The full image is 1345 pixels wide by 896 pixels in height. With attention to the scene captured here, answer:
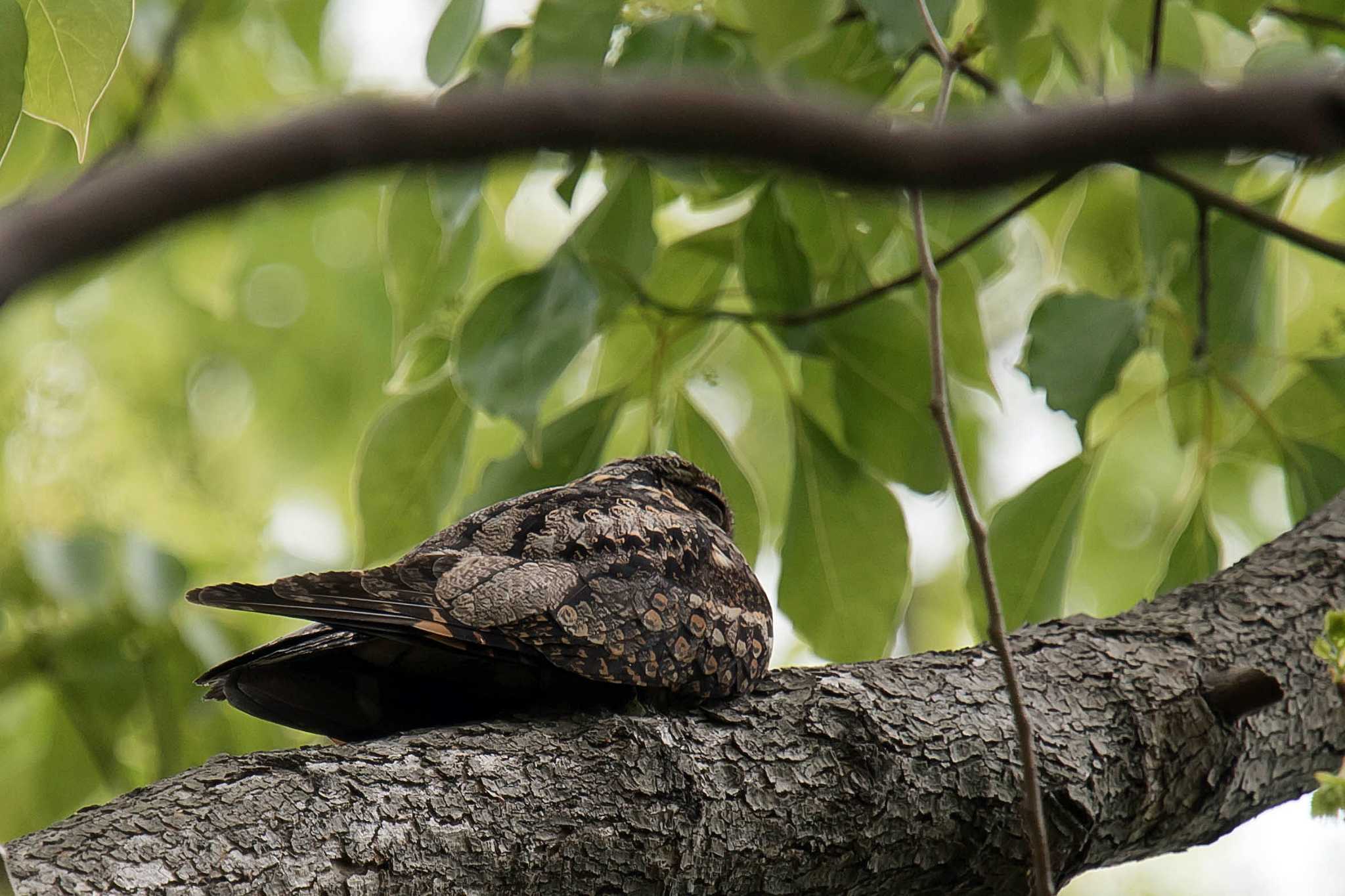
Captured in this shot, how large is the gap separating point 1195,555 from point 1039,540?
0.96 feet

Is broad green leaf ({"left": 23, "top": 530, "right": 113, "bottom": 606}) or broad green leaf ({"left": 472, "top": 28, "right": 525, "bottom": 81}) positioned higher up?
broad green leaf ({"left": 472, "top": 28, "right": 525, "bottom": 81})

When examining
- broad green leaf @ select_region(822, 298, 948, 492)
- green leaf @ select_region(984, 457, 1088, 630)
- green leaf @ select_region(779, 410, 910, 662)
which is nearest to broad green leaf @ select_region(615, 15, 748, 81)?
broad green leaf @ select_region(822, 298, 948, 492)

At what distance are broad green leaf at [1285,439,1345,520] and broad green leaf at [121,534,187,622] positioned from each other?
213cm

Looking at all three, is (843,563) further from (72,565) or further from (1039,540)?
(72,565)

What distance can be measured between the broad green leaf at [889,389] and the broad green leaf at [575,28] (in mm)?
660

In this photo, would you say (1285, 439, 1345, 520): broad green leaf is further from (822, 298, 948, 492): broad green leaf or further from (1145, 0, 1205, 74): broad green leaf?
(1145, 0, 1205, 74): broad green leaf

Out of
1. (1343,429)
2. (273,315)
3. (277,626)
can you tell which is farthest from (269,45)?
(1343,429)

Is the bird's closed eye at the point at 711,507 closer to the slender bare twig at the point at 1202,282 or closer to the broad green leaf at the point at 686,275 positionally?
the broad green leaf at the point at 686,275

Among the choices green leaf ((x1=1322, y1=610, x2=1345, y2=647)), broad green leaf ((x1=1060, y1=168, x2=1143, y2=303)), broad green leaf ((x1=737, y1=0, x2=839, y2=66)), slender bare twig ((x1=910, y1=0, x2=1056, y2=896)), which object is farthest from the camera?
broad green leaf ((x1=1060, y1=168, x2=1143, y2=303))

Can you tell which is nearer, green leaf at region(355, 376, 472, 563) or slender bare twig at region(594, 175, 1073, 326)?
slender bare twig at region(594, 175, 1073, 326)

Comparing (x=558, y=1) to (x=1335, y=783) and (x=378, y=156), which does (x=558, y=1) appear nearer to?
(x=1335, y=783)

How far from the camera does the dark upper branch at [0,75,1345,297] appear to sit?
35cm

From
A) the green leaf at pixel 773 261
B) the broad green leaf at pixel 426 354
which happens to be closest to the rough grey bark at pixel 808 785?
the green leaf at pixel 773 261

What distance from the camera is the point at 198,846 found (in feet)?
3.90
